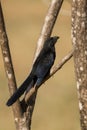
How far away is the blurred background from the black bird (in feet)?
6.59

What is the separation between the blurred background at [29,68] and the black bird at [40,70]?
2.01 m

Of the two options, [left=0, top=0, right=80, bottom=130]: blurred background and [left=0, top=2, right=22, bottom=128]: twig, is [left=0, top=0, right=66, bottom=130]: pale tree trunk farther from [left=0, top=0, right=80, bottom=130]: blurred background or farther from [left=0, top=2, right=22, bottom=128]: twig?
[left=0, top=0, right=80, bottom=130]: blurred background

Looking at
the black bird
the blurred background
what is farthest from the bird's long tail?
the blurred background

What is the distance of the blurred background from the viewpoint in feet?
12.6

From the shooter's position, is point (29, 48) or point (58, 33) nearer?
point (29, 48)

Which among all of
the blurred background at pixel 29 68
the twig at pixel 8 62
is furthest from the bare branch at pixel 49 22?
the blurred background at pixel 29 68

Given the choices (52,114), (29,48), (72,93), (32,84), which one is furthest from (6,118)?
(32,84)

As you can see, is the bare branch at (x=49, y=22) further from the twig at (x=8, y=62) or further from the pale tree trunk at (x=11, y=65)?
the twig at (x=8, y=62)

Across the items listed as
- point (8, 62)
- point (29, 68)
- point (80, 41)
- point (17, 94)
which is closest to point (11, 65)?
point (8, 62)

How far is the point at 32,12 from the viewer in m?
5.99

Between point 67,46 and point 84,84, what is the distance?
3575mm

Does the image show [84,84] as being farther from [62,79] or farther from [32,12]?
[32,12]

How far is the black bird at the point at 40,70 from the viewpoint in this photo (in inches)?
61.2

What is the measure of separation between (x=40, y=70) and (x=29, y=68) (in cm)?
294
